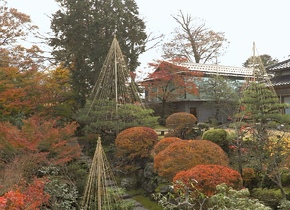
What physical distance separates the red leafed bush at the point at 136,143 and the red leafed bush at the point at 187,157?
3.18m

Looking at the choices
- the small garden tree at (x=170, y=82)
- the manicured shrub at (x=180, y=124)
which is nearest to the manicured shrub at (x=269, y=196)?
the manicured shrub at (x=180, y=124)

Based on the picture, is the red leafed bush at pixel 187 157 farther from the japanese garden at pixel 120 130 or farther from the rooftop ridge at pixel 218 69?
the rooftop ridge at pixel 218 69

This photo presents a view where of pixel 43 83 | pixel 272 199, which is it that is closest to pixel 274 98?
pixel 272 199

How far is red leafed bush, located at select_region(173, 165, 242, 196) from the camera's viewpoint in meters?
7.29

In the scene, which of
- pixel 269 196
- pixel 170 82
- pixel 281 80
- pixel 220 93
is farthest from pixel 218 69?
pixel 269 196

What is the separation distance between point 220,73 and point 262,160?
17.1 meters

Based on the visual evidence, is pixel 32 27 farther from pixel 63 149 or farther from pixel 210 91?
pixel 210 91

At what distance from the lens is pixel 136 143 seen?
12.6 meters

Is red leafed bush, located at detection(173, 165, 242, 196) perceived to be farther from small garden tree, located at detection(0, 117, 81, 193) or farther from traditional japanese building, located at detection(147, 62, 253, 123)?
traditional japanese building, located at detection(147, 62, 253, 123)

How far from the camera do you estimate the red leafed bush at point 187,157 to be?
894 centimetres

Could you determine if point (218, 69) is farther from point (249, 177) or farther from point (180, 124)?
point (249, 177)

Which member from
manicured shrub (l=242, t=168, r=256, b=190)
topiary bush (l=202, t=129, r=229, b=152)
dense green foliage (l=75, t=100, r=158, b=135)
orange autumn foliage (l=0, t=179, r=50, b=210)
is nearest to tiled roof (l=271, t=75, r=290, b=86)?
topiary bush (l=202, t=129, r=229, b=152)

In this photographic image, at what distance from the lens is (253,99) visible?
38.7ft

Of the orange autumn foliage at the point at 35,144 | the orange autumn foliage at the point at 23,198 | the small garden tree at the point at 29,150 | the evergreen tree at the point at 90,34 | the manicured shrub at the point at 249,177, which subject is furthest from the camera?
the evergreen tree at the point at 90,34
